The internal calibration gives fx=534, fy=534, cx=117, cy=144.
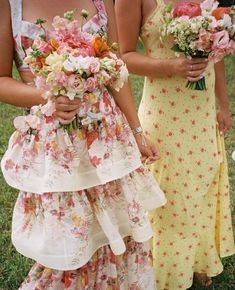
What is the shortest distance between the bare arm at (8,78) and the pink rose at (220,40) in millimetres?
880

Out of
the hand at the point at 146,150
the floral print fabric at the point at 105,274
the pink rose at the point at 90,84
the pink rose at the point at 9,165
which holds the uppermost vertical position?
the pink rose at the point at 90,84

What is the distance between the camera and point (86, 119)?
2.10m

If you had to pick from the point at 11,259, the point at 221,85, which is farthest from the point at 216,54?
the point at 11,259

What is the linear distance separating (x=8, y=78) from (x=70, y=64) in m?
0.44

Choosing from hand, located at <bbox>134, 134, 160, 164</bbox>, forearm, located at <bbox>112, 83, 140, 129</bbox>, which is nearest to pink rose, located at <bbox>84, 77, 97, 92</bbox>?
forearm, located at <bbox>112, 83, 140, 129</bbox>

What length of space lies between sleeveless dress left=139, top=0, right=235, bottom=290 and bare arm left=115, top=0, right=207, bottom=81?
0.07m

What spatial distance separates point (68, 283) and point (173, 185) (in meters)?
0.86

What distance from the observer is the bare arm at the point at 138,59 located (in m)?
2.56

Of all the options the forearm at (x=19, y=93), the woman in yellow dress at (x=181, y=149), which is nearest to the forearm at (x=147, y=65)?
the woman in yellow dress at (x=181, y=149)

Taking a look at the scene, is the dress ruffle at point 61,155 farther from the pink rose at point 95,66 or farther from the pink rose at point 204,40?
the pink rose at point 204,40

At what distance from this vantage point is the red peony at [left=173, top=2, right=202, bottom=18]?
2475 mm

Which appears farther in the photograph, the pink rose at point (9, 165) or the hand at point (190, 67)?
the hand at point (190, 67)

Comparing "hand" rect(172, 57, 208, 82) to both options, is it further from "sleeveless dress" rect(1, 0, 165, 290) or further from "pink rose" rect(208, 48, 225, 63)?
"sleeveless dress" rect(1, 0, 165, 290)

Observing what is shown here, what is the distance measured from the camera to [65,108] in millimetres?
1939
